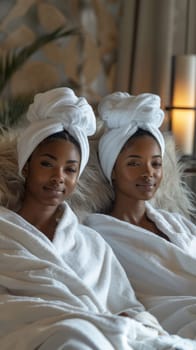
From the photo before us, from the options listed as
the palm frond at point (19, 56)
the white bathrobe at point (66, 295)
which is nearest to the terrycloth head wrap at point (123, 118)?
the white bathrobe at point (66, 295)

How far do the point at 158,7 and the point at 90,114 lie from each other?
139 cm

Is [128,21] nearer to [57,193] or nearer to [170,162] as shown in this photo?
[170,162]

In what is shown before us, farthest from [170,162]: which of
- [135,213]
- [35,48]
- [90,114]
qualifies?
[35,48]

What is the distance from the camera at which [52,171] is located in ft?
Result: 5.36

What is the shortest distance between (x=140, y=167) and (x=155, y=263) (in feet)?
0.83

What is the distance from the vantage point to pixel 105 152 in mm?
1867

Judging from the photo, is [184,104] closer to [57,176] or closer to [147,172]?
[147,172]

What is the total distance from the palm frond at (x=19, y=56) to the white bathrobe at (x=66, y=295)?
111 centimetres

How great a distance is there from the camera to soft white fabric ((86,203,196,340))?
1.73 metres

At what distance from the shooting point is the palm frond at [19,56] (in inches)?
106

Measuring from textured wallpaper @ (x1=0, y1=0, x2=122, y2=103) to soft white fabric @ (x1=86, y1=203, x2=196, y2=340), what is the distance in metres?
1.26

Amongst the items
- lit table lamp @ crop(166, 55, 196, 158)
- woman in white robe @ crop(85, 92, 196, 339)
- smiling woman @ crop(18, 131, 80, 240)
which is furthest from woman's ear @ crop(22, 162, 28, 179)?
lit table lamp @ crop(166, 55, 196, 158)

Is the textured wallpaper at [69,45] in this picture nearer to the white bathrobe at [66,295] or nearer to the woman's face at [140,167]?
the woman's face at [140,167]

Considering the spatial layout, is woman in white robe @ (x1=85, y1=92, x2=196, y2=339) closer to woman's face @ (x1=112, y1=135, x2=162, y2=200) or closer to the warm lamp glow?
woman's face @ (x1=112, y1=135, x2=162, y2=200)
